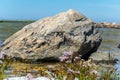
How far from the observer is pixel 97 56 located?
1898cm

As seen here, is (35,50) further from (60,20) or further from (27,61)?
(60,20)

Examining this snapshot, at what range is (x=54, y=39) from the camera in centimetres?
1778

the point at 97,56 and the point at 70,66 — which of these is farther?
the point at 97,56

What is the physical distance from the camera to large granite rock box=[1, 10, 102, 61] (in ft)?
57.4

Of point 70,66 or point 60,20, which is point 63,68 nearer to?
point 70,66

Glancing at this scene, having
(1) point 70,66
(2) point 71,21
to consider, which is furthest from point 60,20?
(1) point 70,66

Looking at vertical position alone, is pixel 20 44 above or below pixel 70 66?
Answer: below

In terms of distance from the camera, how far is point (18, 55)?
57.8 feet

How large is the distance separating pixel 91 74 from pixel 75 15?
12433 millimetres

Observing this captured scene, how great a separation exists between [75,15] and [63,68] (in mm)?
12355

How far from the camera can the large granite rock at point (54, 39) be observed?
57.4 ft

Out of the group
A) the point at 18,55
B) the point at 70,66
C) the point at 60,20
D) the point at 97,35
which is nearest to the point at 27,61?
the point at 18,55

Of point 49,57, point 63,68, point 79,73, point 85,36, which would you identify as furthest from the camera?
point 85,36

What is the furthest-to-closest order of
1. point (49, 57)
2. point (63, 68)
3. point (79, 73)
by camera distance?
point (49, 57), point (63, 68), point (79, 73)
